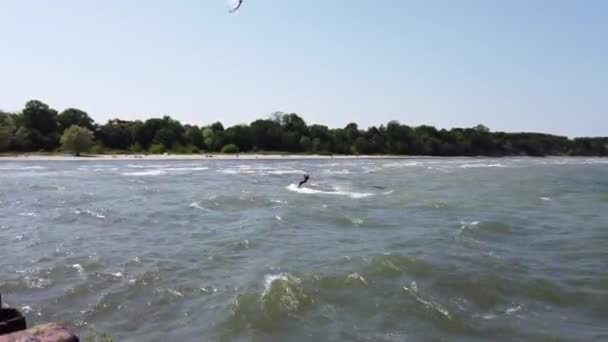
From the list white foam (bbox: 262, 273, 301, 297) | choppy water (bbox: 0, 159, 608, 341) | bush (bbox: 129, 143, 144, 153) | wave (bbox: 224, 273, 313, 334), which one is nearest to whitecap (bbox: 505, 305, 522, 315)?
choppy water (bbox: 0, 159, 608, 341)

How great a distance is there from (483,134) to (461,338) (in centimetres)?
19372

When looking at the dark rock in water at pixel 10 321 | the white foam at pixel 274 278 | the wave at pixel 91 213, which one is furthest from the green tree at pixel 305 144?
the dark rock in water at pixel 10 321

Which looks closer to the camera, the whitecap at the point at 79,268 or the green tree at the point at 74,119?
the whitecap at the point at 79,268

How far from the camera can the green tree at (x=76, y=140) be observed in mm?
98562

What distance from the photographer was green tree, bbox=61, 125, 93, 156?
9856 centimetres

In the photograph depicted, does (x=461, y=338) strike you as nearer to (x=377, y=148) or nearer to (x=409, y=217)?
(x=409, y=217)

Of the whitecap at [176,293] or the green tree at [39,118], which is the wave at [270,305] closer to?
the whitecap at [176,293]

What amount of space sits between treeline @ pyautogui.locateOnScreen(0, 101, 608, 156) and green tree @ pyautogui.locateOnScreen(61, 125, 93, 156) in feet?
0.56

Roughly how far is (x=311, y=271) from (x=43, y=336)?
906cm

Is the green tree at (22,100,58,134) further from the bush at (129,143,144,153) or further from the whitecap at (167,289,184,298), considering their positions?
the whitecap at (167,289,184,298)

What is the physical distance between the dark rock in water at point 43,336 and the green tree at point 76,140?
10092cm

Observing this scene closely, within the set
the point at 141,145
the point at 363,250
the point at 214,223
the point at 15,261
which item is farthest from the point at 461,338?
the point at 141,145

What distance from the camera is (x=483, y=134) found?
19250 centimetres

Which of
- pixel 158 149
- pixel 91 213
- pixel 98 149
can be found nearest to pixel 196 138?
pixel 158 149
